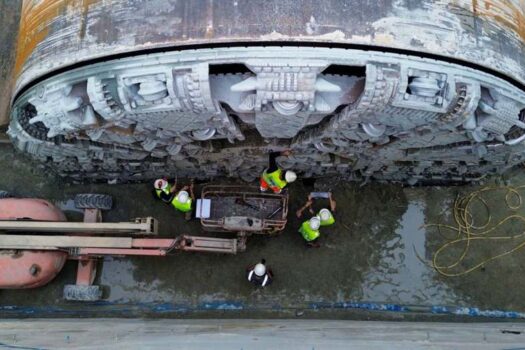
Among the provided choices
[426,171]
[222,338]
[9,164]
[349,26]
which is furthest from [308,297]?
[9,164]

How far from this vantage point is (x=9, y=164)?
9.88 m

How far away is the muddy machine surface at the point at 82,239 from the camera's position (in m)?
8.05

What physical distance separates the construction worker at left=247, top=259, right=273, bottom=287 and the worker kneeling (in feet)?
2.74

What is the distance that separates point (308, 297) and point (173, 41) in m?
5.09

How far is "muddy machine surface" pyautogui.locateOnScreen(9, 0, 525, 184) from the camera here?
19.1 feet

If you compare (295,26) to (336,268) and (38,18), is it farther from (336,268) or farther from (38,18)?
(336,268)

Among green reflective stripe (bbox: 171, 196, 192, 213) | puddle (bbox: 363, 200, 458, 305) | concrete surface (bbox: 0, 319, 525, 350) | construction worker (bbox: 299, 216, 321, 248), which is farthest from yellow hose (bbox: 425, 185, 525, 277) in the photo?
green reflective stripe (bbox: 171, 196, 192, 213)

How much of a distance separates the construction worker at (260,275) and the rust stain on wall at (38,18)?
4424 mm

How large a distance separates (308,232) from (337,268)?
969mm

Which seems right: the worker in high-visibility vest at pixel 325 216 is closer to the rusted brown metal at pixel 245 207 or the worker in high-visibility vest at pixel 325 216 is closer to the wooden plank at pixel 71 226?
the rusted brown metal at pixel 245 207

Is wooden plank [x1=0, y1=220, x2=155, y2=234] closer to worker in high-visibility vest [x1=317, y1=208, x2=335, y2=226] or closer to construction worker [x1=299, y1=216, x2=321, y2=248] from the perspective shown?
construction worker [x1=299, y1=216, x2=321, y2=248]

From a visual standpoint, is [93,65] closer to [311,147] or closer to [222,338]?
[311,147]

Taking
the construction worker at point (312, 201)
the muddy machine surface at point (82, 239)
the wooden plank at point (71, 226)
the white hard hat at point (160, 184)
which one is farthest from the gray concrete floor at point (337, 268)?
the wooden plank at point (71, 226)

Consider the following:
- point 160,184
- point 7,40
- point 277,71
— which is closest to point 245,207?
point 160,184
